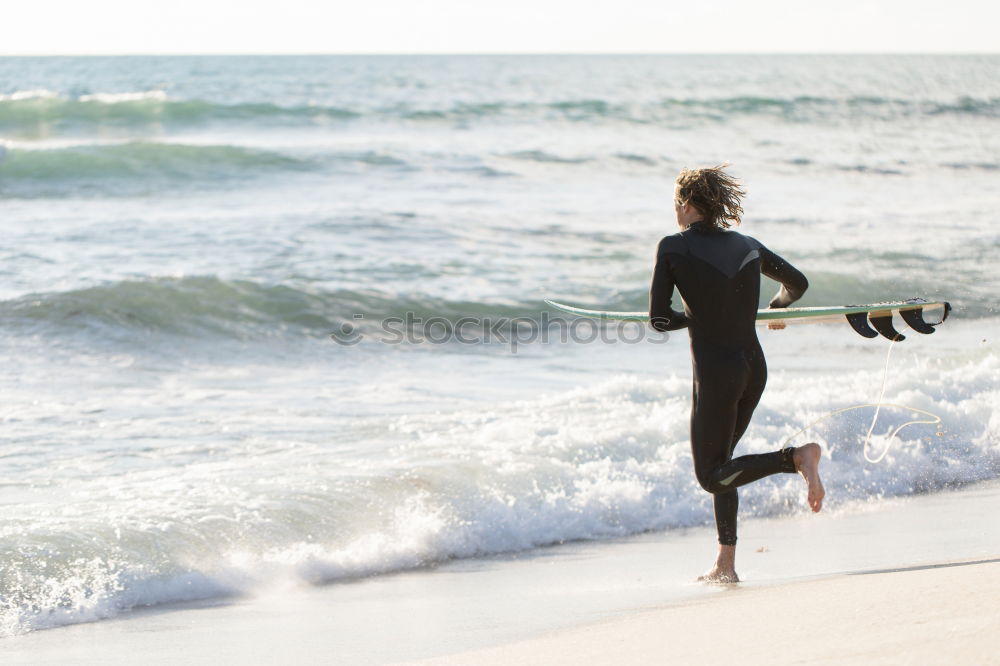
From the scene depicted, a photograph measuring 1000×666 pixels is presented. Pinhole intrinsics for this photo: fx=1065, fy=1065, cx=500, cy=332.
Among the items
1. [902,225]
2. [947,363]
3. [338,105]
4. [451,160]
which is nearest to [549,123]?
[338,105]

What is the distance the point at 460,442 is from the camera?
22.2 ft

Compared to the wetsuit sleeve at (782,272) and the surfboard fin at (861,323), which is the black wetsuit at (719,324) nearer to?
the wetsuit sleeve at (782,272)

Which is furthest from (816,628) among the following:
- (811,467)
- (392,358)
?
(392,358)

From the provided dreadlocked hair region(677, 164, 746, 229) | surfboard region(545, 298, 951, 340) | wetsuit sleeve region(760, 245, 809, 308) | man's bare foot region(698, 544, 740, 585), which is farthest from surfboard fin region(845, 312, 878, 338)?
man's bare foot region(698, 544, 740, 585)

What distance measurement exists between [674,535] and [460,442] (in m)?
1.65

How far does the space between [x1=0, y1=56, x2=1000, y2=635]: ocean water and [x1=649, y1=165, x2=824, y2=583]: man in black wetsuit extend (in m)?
1.75

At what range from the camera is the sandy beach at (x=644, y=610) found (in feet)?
10.5

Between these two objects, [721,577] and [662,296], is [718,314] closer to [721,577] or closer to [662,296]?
[662,296]

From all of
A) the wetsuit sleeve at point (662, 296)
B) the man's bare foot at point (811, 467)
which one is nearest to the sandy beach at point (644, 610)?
the man's bare foot at point (811, 467)

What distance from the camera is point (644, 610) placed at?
4.05m

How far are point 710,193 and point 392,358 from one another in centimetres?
618

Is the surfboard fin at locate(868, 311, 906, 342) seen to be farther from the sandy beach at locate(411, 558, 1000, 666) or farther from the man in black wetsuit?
the sandy beach at locate(411, 558, 1000, 666)

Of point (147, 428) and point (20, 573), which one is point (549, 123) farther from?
point (20, 573)

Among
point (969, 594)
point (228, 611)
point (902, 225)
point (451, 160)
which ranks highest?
point (451, 160)
